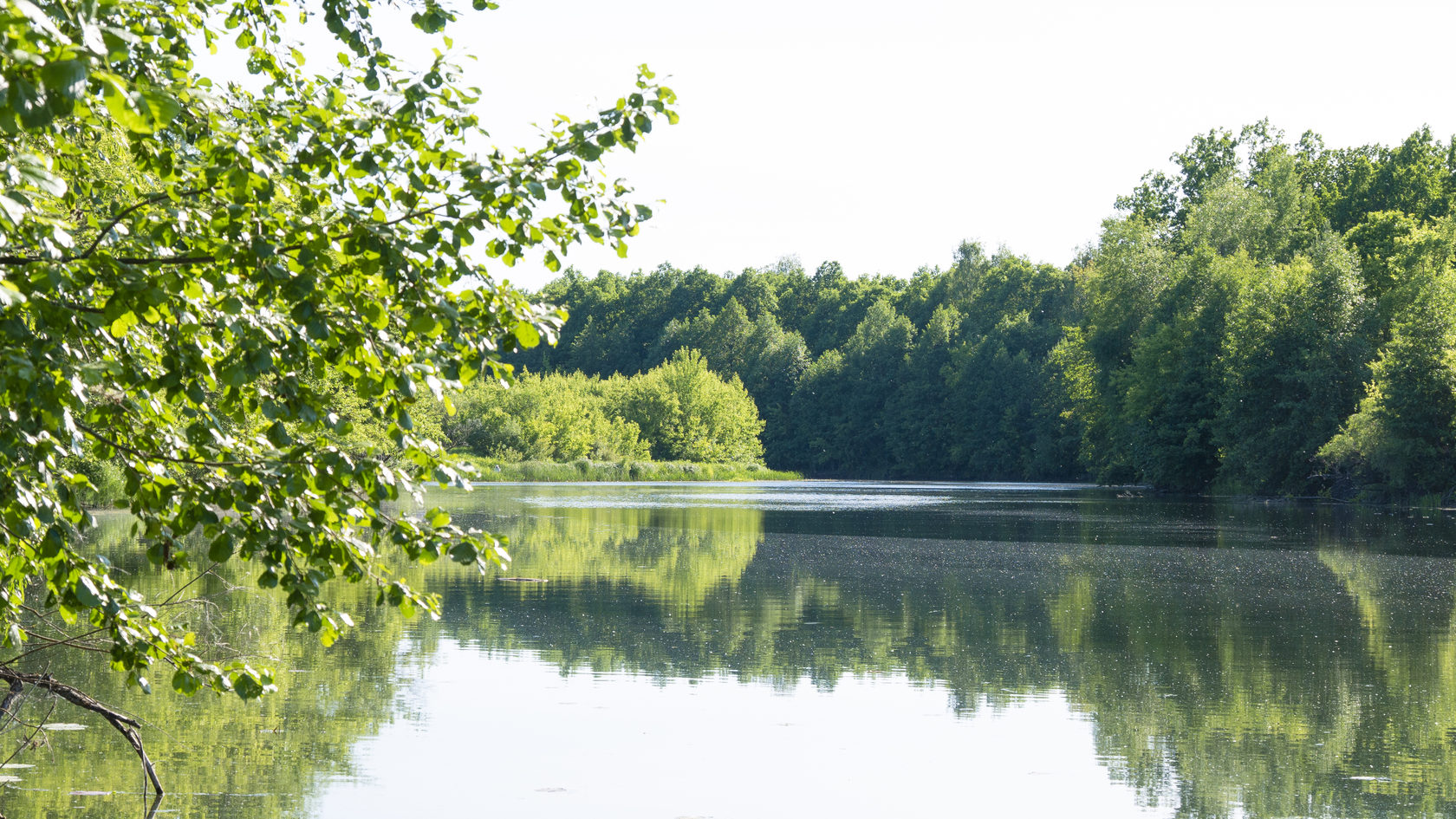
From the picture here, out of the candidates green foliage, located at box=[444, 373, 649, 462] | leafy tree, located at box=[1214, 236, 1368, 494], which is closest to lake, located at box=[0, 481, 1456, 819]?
leafy tree, located at box=[1214, 236, 1368, 494]

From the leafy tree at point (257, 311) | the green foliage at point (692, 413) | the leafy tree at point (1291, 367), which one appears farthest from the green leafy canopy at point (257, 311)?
the green foliage at point (692, 413)

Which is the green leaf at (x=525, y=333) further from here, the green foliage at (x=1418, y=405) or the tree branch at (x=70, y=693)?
the green foliage at (x=1418, y=405)

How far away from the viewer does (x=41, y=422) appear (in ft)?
11.9

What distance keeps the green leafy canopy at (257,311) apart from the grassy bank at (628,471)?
58319 millimetres

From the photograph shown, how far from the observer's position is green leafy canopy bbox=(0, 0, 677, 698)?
3793 millimetres

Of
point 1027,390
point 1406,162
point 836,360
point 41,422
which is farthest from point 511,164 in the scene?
point 836,360

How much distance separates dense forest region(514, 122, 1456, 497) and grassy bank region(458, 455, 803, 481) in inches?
532

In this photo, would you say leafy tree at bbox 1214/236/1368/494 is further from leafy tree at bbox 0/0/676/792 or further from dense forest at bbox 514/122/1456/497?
leafy tree at bbox 0/0/676/792

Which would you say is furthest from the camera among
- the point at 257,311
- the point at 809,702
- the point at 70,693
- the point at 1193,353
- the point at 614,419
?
the point at 614,419

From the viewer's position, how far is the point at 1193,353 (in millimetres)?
60406

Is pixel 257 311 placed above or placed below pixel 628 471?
above

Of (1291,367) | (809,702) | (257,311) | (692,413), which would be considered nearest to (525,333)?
(257,311)

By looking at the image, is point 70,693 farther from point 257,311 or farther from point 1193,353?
point 1193,353

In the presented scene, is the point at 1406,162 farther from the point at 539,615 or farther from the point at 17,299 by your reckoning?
the point at 17,299
